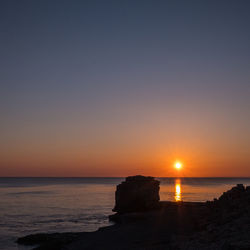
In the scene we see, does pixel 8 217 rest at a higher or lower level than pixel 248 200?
lower

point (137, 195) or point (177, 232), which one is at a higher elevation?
point (137, 195)

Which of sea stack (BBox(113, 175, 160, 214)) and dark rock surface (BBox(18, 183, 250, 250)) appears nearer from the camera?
dark rock surface (BBox(18, 183, 250, 250))

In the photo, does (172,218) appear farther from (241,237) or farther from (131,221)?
(241,237)

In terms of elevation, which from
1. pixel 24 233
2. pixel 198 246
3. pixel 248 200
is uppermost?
pixel 248 200

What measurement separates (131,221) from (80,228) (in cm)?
1045

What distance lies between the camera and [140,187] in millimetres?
62906

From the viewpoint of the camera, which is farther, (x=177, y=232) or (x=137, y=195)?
(x=137, y=195)

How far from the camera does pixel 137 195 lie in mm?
62688

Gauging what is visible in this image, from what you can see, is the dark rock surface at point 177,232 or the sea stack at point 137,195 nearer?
the dark rock surface at point 177,232

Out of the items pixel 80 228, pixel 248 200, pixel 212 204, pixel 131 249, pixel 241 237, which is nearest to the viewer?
pixel 241 237

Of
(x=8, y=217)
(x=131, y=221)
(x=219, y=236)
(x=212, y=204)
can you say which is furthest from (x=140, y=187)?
(x=219, y=236)

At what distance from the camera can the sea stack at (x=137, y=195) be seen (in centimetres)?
6252

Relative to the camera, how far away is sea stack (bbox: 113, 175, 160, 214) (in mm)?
62519

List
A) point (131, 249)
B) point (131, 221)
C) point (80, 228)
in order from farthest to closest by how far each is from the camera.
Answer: point (80, 228) → point (131, 221) → point (131, 249)
